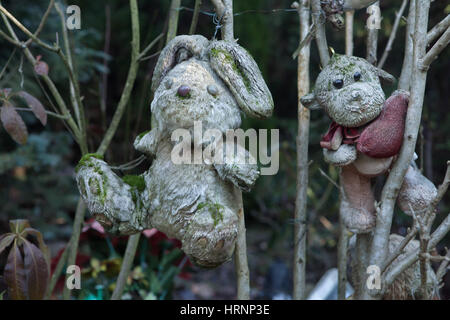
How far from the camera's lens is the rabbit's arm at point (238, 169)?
100 centimetres

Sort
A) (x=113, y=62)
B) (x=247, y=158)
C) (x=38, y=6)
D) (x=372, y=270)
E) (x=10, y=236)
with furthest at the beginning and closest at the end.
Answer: (x=113, y=62), (x=38, y=6), (x=10, y=236), (x=372, y=270), (x=247, y=158)

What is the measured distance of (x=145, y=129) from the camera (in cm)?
240

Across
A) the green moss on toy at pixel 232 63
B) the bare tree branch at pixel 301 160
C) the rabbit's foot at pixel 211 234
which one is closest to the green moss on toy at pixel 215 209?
the rabbit's foot at pixel 211 234

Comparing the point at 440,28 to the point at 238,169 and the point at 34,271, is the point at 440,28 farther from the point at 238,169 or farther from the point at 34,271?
the point at 34,271

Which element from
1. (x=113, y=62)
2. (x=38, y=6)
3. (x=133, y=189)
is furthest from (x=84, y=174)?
(x=113, y=62)

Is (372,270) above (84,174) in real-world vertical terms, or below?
below

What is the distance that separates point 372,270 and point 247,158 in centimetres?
43

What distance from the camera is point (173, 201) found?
105 cm

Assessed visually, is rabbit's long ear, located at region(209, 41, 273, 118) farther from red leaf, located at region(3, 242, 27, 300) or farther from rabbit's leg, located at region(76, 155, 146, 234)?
red leaf, located at region(3, 242, 27, 300)

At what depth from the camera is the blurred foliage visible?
236cm

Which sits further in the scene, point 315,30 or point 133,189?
point 315,30

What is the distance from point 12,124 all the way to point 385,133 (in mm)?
947

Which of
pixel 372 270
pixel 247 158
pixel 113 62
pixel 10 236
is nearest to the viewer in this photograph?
pixel 247 158

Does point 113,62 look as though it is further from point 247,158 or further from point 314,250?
point 247,158
